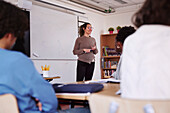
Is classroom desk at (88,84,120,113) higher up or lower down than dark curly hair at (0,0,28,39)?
lower down

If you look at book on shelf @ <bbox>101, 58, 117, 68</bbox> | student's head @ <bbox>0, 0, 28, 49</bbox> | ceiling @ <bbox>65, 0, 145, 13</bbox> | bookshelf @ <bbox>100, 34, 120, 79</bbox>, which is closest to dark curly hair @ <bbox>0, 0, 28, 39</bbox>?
student's head @ <bbox>0, 0, 28, 49</bbox>

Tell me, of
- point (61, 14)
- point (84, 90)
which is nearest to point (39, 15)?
point (61, 14)

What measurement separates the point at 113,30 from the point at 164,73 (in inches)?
235

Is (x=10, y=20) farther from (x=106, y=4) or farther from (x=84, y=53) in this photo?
(x=106, y=4)

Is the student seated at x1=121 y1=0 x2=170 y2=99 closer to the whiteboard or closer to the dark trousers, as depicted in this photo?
the dark trousers

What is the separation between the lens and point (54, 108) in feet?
4.42

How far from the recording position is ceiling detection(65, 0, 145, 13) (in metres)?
6.19

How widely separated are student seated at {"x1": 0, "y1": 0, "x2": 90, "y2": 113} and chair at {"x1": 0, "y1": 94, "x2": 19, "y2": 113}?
12 centimetres

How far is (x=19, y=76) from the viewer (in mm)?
1203

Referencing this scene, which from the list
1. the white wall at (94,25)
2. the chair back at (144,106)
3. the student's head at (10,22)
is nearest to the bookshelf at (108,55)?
the white wall at (94,25)

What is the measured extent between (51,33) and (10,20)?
3950 mm

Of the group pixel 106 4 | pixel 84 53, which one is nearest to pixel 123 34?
pixel 84 53

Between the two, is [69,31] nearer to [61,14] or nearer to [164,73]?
[61,14]

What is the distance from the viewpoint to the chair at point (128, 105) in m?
0.81
